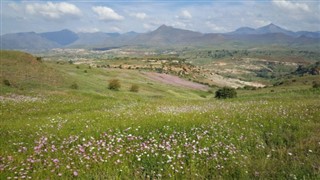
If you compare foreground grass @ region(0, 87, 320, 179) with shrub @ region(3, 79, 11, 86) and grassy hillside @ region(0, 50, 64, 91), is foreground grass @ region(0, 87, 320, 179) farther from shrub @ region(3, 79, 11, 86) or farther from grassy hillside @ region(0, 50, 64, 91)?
grassy hillside @ region(0, 50, 64, 91)

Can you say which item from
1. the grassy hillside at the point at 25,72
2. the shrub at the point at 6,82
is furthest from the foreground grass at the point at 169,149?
the grassy hillside at the point at 25,72

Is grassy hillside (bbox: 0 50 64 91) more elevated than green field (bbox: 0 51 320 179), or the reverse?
green field (bbox: 0 51 320 179)

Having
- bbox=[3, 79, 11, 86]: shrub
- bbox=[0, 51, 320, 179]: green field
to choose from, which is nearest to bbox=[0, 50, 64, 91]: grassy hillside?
bbox=[3, 79, 11, 86]: shrub

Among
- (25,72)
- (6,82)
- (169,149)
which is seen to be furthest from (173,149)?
(25,72)

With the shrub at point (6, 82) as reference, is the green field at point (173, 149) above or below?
above

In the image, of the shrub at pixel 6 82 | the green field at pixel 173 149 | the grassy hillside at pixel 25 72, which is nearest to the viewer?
the green field at pixel 173 149

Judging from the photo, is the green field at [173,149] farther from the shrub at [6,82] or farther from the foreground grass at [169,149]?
the shrub at [6,82]

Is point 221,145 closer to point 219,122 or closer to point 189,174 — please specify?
point 189,174

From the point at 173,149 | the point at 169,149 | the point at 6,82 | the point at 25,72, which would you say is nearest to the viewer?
the point at 169,149

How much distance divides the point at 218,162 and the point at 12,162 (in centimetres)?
526

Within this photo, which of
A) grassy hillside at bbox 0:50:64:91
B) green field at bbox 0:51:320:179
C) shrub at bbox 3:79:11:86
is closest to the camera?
green field at bbox 0:51:320:179

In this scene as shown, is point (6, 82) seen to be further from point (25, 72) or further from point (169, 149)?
point (169, 149)

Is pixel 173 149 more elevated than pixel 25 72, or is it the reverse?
pixel 173 149

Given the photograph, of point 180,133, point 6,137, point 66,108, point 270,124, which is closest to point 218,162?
point 180,133
